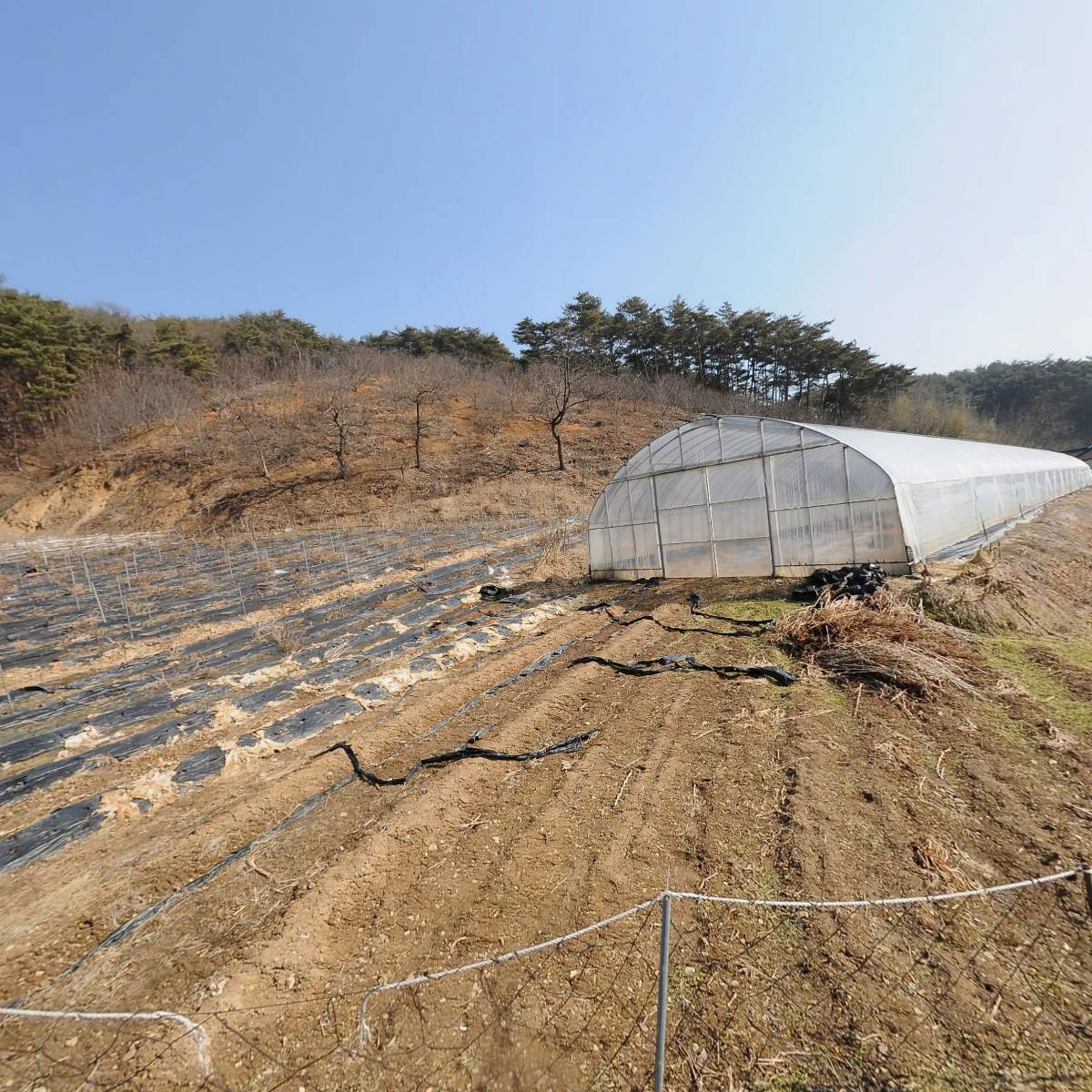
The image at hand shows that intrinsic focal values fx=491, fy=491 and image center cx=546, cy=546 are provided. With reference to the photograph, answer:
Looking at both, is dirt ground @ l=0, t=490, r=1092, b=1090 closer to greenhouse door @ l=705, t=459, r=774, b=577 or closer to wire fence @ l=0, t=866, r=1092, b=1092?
wire fence @ l=0, t=866, r=1092, b=1092

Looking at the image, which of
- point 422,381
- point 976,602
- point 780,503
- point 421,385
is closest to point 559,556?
point 780,503

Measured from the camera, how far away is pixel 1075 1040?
2016mm

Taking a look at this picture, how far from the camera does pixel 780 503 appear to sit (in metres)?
9.34

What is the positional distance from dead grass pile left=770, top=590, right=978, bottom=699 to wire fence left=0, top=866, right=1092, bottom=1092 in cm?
260

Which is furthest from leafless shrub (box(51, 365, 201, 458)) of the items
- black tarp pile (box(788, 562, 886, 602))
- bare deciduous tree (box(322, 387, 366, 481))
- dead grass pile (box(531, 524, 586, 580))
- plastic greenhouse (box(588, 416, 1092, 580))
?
black tarp pile (box(788, 562, 886, 602))

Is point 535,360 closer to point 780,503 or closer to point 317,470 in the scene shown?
point 317,470

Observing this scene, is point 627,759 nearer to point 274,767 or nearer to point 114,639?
point 274,767

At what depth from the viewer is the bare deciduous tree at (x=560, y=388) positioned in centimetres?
2706

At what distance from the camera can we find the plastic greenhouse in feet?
27.7

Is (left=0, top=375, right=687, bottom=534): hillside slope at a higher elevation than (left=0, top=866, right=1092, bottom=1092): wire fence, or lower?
higher

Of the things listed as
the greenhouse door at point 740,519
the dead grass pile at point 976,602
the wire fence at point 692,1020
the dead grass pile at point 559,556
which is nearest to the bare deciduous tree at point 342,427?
the dead grass pile at point 559,556

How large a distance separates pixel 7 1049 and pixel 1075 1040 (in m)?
4.71

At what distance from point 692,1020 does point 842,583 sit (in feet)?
23.1

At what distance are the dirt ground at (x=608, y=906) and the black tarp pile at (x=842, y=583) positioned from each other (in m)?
2.27
